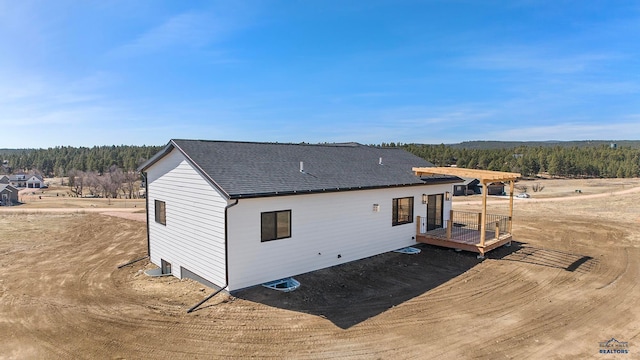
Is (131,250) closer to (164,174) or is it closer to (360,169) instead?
(164,174)

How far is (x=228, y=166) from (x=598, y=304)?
9.94 meters

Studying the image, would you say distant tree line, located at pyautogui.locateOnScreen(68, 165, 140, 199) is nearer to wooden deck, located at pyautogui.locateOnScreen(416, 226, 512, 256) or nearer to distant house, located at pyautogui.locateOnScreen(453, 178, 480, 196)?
distant house, located at pyautogui.locateOnScreen(453, 178, 480, 196)

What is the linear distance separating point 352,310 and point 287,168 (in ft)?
15.9

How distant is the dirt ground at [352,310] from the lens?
662 cm

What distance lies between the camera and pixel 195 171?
989 cm

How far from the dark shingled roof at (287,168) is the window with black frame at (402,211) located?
69 cm

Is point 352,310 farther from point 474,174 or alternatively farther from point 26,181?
point 26,181

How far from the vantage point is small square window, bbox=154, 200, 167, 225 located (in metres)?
11.7

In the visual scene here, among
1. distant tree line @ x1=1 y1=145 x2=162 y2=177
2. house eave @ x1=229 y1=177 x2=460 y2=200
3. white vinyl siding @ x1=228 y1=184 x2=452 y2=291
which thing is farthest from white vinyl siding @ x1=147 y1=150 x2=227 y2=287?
distant tree line @ x1=1 y1=145 x2=162 y2=177

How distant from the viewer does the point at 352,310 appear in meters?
8.23

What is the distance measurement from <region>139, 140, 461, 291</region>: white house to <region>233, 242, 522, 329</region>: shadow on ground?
0.55 metres

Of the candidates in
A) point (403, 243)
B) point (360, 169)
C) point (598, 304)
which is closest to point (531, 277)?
point (598, 304)

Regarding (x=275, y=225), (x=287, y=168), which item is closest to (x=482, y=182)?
(x=287, y=168)

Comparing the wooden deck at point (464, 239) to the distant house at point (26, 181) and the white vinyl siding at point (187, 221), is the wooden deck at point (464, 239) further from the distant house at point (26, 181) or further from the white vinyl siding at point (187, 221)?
the distant house at point (26, 181)
